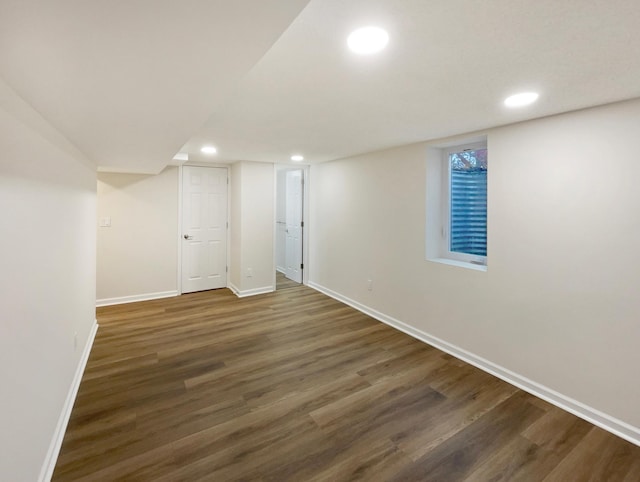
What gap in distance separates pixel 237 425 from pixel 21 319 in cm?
136

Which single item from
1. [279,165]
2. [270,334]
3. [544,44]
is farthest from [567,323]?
[279,165]

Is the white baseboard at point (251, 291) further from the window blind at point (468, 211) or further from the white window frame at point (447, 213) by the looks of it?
the window blind at point (468, 211)

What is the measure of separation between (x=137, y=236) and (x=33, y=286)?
337 centimetres

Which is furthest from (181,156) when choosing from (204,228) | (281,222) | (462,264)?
(462,264)

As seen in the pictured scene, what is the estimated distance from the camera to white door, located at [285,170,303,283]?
566 cm

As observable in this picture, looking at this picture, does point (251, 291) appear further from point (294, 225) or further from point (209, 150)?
point (209, 150)

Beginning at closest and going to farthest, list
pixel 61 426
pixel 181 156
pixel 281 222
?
pixel 61 426 < pixel 181 156 < pixel 281 222

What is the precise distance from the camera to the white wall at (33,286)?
3.98 feet

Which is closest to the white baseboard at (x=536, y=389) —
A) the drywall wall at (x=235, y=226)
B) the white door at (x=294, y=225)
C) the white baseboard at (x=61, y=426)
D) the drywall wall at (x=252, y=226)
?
the drywall wall at (x=252, y=226)

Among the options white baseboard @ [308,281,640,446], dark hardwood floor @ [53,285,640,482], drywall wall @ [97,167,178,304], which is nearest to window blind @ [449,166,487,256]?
white baseboard @ [308,281,640,446]

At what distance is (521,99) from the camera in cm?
194

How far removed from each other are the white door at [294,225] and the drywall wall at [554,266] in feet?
8.17

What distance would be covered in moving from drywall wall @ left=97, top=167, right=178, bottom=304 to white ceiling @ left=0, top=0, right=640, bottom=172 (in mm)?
2396

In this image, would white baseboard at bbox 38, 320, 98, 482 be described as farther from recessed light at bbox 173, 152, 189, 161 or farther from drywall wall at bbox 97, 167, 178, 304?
recessed light at bbox 173, 152, 189, 161
